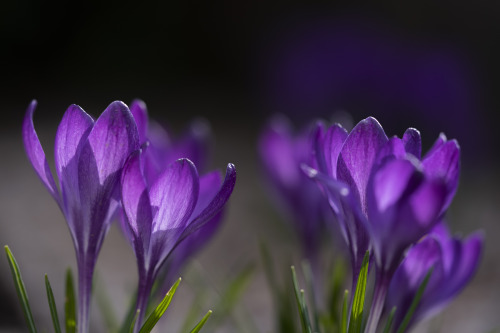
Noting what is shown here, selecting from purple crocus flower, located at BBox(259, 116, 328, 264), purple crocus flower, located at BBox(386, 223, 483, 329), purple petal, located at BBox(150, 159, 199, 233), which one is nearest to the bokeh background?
purple crocus flower, located at BBox(259, 116, 328, 264)

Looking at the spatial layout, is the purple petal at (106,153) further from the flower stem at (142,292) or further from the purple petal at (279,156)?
the purple petal at (279,156)

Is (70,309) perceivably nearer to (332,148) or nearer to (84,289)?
(84,289)

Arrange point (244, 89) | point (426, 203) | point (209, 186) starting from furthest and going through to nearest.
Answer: point (244, 89), point (209, 186), point (426, 203)

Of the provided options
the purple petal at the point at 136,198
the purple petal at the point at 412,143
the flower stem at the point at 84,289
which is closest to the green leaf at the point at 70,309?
the flower stem at the point at 84,289

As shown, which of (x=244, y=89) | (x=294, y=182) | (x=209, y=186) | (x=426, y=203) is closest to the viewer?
(x=426, y=203)

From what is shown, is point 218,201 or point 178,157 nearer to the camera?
point 218,201

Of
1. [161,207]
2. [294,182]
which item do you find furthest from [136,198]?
[294,182]
